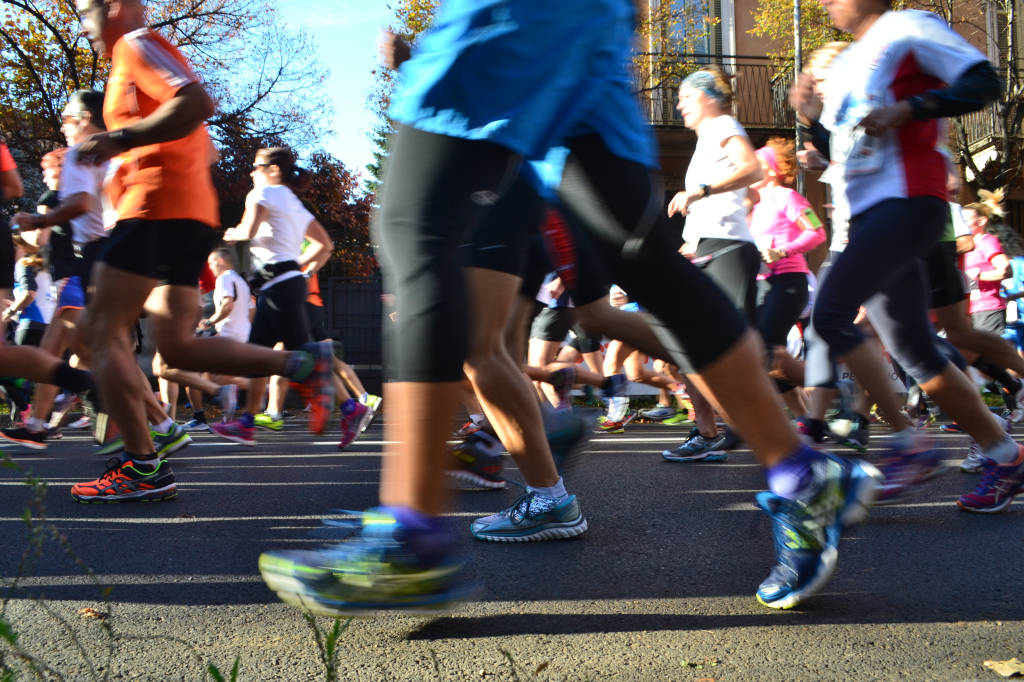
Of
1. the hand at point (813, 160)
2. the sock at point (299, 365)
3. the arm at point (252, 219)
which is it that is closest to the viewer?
the hand at point (813, 160)

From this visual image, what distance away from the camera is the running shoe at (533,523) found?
10.5ft

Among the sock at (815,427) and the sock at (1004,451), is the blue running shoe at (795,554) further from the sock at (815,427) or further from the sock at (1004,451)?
the sock at (815,427)

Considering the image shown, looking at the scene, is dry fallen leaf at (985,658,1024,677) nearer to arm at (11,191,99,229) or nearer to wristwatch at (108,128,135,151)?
wristwatch at (108,128,135,151)

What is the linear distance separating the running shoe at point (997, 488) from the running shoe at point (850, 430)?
1086mm

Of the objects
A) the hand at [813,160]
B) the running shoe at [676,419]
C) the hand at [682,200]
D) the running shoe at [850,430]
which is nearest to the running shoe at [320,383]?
the hand at [682,200]

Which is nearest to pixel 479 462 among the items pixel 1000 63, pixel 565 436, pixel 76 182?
pixel 565 436

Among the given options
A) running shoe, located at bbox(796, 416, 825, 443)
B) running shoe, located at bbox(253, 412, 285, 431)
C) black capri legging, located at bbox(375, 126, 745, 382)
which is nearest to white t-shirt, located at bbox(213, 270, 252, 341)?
running shoe, located at bbox(253, 412, 285, 431)

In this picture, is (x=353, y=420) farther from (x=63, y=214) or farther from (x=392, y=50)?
(x=392, y=50)

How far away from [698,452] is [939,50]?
2.88 m

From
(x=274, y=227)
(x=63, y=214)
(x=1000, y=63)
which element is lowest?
(x=63, y=214)

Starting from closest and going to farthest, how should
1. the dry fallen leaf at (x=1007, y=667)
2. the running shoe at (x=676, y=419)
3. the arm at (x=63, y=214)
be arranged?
the dry fallen leaf at (x=1007, y=667)
the arm at (x=63, y=214)
the running shoe at (x=676, y=419)

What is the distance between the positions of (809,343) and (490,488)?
1.49m

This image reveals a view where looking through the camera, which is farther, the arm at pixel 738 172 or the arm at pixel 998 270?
the arm at pixel 998 270

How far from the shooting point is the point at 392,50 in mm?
2619
